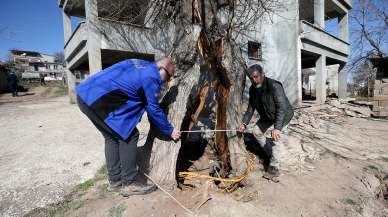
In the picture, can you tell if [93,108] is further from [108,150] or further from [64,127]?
[64,127]

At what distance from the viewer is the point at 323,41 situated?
13211 millimetres

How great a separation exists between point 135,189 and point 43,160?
2640mm

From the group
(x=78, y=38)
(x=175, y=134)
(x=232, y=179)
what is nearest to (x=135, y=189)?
(x=175, y=134)

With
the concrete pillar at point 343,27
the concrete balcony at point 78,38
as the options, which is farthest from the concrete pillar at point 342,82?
the concrete balcony at point 78,38

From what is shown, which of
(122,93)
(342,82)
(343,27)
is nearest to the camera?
(122,93)

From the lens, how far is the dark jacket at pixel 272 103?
3777 millimetres

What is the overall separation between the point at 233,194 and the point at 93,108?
7.61 feet

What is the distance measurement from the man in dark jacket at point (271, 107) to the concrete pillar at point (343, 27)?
15774mm

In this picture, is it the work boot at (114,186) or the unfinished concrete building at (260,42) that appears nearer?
the work boot at (114,186)

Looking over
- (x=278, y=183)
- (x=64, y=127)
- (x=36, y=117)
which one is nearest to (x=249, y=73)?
(x=278, y=183)

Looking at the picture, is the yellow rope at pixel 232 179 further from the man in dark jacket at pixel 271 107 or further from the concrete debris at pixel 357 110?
the concrete debris at pixel 357 110

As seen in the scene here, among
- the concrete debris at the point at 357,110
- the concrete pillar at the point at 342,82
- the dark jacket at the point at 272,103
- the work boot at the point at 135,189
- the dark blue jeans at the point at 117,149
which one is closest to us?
the dark blue jeans at the point at 117,149

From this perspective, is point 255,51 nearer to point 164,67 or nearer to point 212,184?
point 212,184

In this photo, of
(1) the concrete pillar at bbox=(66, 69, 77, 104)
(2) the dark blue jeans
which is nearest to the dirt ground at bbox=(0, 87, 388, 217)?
(2) the dark blue jeans
